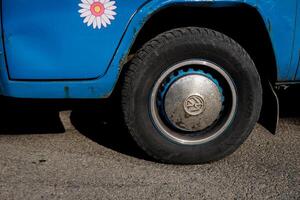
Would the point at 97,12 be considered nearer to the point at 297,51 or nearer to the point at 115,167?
the point at 115,167

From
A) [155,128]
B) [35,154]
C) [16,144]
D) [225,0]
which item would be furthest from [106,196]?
[225,0]

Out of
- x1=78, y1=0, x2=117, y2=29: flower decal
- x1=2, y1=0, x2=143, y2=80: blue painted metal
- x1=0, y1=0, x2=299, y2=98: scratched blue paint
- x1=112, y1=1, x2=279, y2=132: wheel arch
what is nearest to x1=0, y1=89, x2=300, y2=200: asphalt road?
x1=112, y1=1, x2=279, y2=132: wheel arch

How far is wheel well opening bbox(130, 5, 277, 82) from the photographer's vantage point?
133 inches

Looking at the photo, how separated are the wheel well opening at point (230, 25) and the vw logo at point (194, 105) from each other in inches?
18.7

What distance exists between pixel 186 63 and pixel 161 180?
741 mm

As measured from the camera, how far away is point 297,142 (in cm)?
394

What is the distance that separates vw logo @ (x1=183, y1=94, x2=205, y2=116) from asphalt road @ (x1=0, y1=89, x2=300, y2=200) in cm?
36

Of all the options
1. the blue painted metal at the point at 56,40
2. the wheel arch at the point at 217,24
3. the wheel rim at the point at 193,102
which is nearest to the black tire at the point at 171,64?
the wheel rim at the point at 193,102

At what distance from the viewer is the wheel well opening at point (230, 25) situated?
3.39 meters

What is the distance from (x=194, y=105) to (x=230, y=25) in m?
0.64

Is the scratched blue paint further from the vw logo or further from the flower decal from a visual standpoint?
the vw logo

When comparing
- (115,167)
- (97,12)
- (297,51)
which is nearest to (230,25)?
(297,51)

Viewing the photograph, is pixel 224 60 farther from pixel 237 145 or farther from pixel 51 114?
pixel 51 114

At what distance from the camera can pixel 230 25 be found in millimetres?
3660
